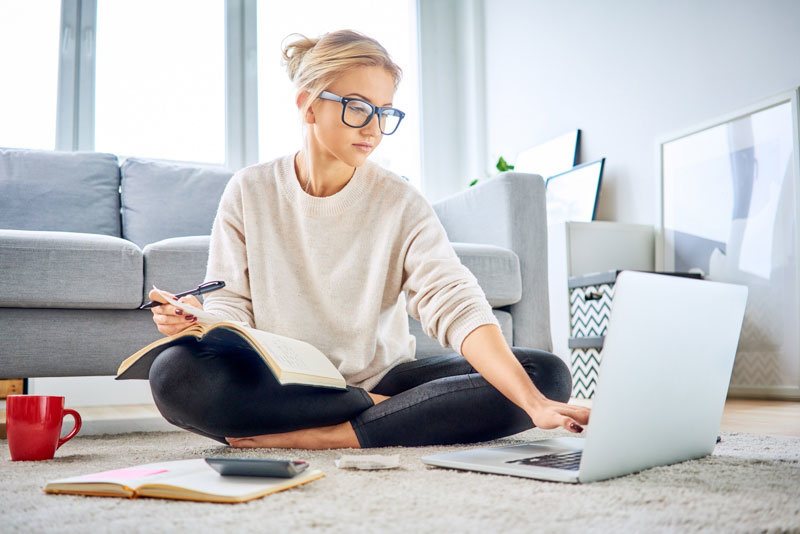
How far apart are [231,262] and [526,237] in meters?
1.04

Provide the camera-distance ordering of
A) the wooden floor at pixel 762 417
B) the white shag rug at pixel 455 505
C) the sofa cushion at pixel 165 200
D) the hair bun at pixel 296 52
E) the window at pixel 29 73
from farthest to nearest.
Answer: the window at pixel 29 73
the sofa cushion at pixel 165 200
the wooden floor at pixel 762 417
the hair bun at pixel 296 52
the white shag rug at pixel 455 505

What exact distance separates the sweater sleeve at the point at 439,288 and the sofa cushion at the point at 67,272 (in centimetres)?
85

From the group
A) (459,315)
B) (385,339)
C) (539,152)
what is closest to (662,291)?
(459,315)

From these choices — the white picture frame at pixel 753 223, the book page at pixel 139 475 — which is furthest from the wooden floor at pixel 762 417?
the book page at pixel 139 475

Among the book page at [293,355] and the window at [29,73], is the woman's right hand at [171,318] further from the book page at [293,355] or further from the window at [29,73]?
the window at [29,73]

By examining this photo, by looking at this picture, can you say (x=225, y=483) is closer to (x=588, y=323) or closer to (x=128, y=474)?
(x=128, y=474)

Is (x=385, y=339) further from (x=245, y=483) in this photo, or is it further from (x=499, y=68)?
(x=499, y=68)

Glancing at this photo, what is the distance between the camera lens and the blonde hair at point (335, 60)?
1.21m

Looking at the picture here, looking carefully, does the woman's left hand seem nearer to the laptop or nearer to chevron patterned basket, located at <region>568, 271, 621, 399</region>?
the laptop

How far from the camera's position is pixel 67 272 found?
1701 mm

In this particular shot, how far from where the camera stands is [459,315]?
3.65ft

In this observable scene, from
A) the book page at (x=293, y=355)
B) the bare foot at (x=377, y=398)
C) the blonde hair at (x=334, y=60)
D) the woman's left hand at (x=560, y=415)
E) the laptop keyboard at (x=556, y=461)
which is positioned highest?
the blonde hair at (x=334, y=60)

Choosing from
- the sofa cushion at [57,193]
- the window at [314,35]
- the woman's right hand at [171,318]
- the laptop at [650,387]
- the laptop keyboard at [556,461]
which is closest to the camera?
the laptop at [650,387]

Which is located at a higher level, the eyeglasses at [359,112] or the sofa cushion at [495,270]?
the eyeglasses at [359,112]
